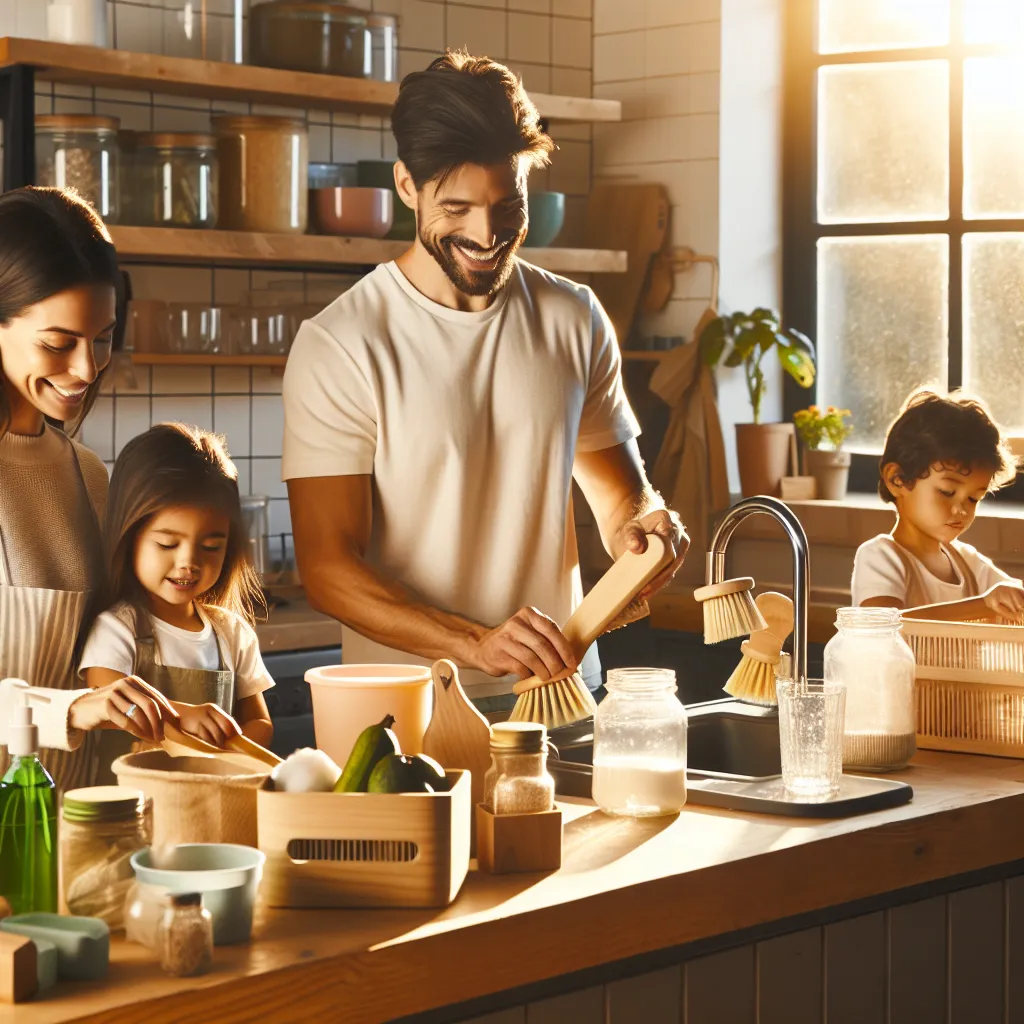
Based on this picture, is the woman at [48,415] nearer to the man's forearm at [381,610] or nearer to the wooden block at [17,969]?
the man's forearm at [381,610]

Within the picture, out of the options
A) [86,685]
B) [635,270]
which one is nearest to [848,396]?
[635,270]

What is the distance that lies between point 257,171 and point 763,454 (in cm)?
147

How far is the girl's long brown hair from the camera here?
6.34 ft

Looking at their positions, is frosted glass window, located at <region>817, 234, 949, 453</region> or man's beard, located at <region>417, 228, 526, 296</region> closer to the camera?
man's beard, located at <region>417, 228, 526, 296</region>

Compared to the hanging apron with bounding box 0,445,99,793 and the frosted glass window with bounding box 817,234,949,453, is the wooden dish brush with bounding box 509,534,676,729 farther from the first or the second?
the frosted glass window with bounding box 817,234,949,453

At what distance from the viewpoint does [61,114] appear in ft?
11.6

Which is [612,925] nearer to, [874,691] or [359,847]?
[359,847]

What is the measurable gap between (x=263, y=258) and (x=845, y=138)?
68.4 inches

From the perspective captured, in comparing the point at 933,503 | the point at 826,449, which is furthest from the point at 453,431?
the point at 826,449

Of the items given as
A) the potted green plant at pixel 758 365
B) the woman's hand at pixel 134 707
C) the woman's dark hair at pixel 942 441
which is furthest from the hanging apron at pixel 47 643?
the potted green plant at pixel 758 365

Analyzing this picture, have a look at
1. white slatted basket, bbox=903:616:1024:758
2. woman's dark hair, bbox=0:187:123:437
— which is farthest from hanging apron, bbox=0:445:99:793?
white slatted basket, bbox=903:616:1024:758

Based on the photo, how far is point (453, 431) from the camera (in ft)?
7.50

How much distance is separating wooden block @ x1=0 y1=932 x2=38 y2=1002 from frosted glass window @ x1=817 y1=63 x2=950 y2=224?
12.1 feet

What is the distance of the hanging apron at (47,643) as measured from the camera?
1.83 meters
